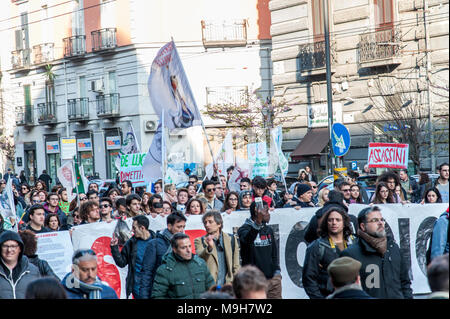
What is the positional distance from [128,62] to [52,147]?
8253 millimetres

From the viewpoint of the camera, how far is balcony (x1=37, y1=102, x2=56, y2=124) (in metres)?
42.2

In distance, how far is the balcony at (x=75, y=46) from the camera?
39.9m

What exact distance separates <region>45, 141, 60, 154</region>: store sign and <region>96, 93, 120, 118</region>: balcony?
4806 millimetres

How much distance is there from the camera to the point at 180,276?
6797 millimetres

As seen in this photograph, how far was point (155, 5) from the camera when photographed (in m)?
36.5

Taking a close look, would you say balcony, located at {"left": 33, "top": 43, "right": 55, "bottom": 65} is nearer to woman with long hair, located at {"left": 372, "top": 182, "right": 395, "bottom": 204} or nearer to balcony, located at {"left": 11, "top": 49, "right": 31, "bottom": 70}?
balcony, located at {"left": 11, "top": 49, "right": 31, "bottom": 70}

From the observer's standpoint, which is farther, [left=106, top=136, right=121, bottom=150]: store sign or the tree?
[left=106, top=136, right=121, bottom=150]: store sign

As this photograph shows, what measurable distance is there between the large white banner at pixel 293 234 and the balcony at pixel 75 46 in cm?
3042

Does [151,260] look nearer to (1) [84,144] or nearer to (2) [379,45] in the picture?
(2) [379,45]

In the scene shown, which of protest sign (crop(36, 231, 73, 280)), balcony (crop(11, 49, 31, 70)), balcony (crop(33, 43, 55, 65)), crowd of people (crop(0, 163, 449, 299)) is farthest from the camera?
balcony (crop(11, 49, 31, 70))

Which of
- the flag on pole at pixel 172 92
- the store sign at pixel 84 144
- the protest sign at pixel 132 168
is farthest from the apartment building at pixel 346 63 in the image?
the store sign at pixel 84 144

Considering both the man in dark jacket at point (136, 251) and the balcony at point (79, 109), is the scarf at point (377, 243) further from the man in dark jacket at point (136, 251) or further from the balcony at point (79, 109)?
the balcony at point (79, 109)

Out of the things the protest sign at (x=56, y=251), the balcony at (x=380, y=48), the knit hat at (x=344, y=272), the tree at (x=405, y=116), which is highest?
the balcony at (x=380, y=48)

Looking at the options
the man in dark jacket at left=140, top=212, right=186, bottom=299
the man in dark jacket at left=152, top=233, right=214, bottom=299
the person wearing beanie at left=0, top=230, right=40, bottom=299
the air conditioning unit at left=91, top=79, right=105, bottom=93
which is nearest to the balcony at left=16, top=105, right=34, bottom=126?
the air conditioning unit at left=91, top=79, right=105, bottom=93
